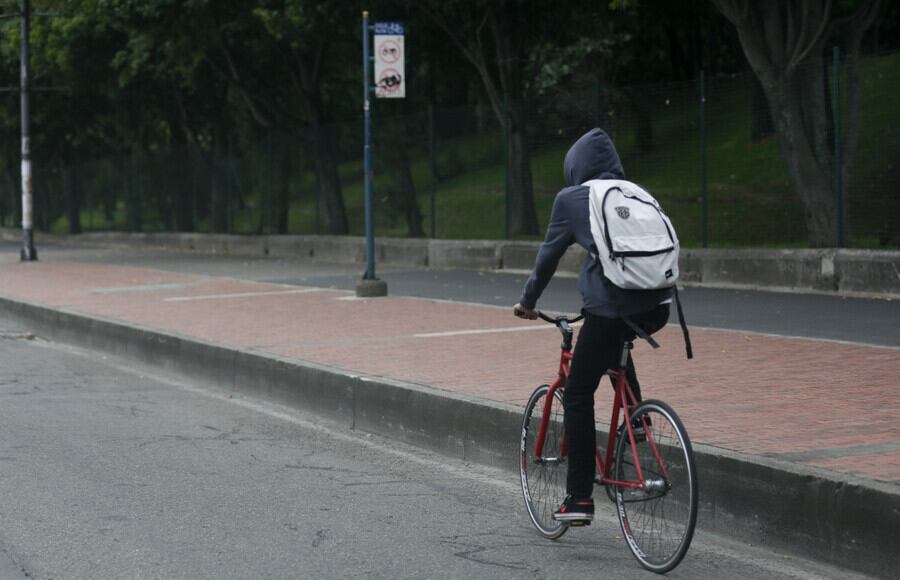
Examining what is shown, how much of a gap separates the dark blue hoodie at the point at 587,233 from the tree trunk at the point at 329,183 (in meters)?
23.8

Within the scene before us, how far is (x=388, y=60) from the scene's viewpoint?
17.7 metres

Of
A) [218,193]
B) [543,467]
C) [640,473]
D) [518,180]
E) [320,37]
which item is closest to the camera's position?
[640,473]

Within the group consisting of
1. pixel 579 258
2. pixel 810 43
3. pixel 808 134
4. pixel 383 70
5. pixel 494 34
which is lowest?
pixel 579 258

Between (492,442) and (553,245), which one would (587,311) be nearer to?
(553,245)

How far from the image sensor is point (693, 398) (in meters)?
8.55

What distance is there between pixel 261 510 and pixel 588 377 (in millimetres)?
1986

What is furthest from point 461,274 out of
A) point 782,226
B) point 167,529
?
point 167,529

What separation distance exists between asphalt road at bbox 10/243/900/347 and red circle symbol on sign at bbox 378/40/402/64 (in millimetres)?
3088

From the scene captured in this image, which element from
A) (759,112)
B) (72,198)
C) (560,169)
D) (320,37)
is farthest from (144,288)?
(72,198)

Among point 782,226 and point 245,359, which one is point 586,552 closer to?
point 245,359

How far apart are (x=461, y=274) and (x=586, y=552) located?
16771 mm

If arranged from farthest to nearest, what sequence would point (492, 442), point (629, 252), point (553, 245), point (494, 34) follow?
point (494, 34) < point (492, 442) < point (553, 245) < point (629, 252)

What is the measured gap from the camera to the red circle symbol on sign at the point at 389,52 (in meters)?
17.6

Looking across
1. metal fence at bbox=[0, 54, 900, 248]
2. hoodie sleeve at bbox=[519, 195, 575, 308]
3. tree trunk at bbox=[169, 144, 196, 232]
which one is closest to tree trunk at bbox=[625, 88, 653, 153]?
metal fence at bbox=[0, 54, 900, 248]
